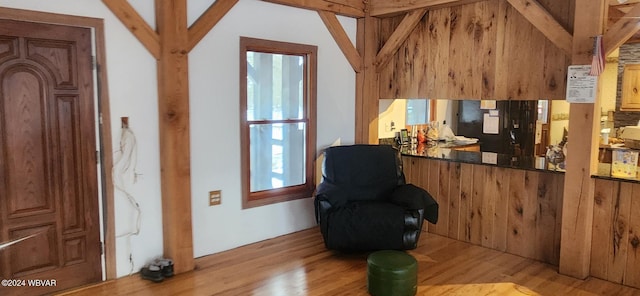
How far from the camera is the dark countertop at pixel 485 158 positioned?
3.88m

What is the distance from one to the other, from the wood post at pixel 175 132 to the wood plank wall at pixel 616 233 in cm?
315

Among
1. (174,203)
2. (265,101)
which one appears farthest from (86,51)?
(265,101)

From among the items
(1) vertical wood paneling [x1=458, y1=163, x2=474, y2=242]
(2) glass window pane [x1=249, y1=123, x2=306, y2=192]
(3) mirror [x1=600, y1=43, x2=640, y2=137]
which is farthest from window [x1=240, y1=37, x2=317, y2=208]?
(3) mirror [x1=600, y1=43, x2=640, y2=137]

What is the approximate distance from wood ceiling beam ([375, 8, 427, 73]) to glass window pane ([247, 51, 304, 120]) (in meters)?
0.92

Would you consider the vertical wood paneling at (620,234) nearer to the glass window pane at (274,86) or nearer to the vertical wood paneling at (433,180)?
the vertical wood paneling at (433,180)

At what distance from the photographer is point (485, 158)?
14.3 feet

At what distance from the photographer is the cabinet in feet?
22.3

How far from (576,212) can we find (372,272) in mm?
1681

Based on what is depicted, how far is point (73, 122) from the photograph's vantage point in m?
3.09

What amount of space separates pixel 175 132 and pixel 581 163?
308cm

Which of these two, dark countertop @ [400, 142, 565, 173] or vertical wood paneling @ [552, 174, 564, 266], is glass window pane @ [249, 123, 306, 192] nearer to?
dark countertop @ [400, 142, 565, 173]

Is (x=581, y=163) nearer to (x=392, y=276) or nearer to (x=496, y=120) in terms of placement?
(x=392, y=276)

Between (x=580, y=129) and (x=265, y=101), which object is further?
(x=265, y=101)

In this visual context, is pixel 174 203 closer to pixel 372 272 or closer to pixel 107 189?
pixel 107 189
